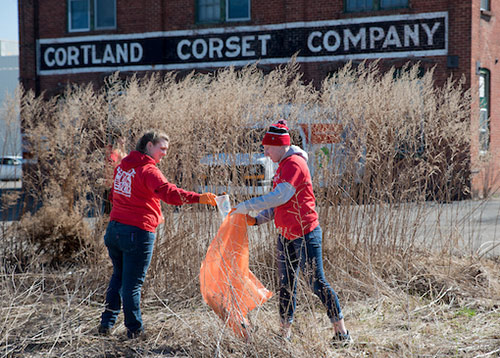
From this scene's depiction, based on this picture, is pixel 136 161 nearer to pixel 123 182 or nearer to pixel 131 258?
pixel 123 182

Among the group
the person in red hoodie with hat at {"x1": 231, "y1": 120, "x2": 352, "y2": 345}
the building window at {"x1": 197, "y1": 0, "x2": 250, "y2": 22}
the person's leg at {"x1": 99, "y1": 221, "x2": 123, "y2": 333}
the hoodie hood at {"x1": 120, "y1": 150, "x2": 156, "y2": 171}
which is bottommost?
the person's leg at {"x1": 99, "y1": 221, "x2": 123, "y2": 333}

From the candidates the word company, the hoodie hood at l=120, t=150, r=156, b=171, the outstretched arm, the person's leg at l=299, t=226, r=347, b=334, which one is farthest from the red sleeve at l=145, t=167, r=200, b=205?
the word company

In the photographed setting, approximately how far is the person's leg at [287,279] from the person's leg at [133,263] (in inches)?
40.4

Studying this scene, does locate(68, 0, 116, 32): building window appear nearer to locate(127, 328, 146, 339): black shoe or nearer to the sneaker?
locate(127, 328, 146, 339): black shoe

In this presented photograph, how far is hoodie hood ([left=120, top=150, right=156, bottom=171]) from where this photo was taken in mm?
4781

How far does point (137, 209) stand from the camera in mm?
4766

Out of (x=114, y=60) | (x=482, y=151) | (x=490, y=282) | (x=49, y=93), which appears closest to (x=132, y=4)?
(x=114, y=60)

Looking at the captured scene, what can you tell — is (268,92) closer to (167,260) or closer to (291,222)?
(167,260)

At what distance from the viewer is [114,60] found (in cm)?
1975

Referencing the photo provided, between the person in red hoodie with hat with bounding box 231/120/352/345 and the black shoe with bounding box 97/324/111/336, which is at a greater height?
the person in red hoodie with hat with bounding box 231/120/352/345

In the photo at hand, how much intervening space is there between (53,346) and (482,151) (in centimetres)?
564

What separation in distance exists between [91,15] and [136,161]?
1680 cm

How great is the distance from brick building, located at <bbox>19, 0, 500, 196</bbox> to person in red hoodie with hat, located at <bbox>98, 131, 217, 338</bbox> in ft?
37.6

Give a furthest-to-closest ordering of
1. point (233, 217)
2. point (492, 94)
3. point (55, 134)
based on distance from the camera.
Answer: point (492, 94) → point (55, 134) → point (233, 217)
